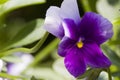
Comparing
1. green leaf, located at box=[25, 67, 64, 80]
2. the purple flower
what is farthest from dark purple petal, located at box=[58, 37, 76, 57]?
green leaf, located at box=[25, 67, 64, 80]

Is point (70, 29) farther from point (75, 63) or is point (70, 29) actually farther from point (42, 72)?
point (42, 72)

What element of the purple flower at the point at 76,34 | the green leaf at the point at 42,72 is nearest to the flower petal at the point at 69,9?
the purple flower at the point at 76,34

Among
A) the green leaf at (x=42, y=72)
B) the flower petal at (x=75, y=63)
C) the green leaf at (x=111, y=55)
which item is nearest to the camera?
the flower petal at (x=75, y=63)

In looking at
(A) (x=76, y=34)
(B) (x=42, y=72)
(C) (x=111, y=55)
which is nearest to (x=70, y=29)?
(A) (x=76, y=34)

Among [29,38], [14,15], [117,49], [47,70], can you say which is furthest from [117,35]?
[14,15]

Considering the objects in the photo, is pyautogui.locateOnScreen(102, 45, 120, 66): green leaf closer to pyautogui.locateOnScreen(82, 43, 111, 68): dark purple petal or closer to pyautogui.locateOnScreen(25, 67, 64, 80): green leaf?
pyautogui.locateOnScreen(82, 43, 111, 68): dark purple petal

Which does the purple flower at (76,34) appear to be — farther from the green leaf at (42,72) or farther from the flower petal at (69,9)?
the green leaf at (42,72)

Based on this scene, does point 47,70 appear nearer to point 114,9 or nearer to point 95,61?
point 114,9
